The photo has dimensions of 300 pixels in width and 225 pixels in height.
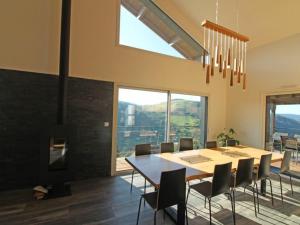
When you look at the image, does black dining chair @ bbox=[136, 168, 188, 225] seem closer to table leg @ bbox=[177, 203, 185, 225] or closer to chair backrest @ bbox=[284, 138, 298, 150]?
table leg @ bbox=[177, 203, 185, 225]

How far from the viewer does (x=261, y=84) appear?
5145 millimetres

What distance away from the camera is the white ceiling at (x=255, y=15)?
13.6ft

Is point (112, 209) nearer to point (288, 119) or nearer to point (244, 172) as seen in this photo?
point (244, 172)

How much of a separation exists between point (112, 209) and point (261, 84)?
16.2ft

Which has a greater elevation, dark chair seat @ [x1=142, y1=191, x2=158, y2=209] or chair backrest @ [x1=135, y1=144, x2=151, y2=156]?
chair backrest @ [x1=135, y1=144, x2=151, y2=156]

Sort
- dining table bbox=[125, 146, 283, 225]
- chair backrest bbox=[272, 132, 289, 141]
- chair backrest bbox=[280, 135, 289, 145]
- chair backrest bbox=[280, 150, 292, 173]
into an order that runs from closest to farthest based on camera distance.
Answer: dining table bbox=[125, 146, 283, 225] < chair backrest bbox=[280, 150, 292, 173] < chair backrest bbox=[280, 135, 289, 145] < chair backrest bbox=[272, 132, 289, 141]

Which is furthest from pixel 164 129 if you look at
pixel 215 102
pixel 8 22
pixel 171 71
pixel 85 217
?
pixel 8 22

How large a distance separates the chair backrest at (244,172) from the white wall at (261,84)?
2914mm

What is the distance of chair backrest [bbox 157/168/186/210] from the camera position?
201 cm

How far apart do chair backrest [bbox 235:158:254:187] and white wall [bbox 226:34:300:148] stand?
9.56 feet

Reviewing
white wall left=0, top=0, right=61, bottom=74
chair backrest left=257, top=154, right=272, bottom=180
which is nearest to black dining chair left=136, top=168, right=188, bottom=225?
chair backrest left=257, top=154, right=272, bottom=180

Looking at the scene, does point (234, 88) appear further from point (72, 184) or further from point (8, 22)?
point (8, 22)

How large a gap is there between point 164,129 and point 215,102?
208 cm

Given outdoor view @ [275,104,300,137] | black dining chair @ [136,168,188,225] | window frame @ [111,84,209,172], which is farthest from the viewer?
outdoor view @ [275,104,300,137]
